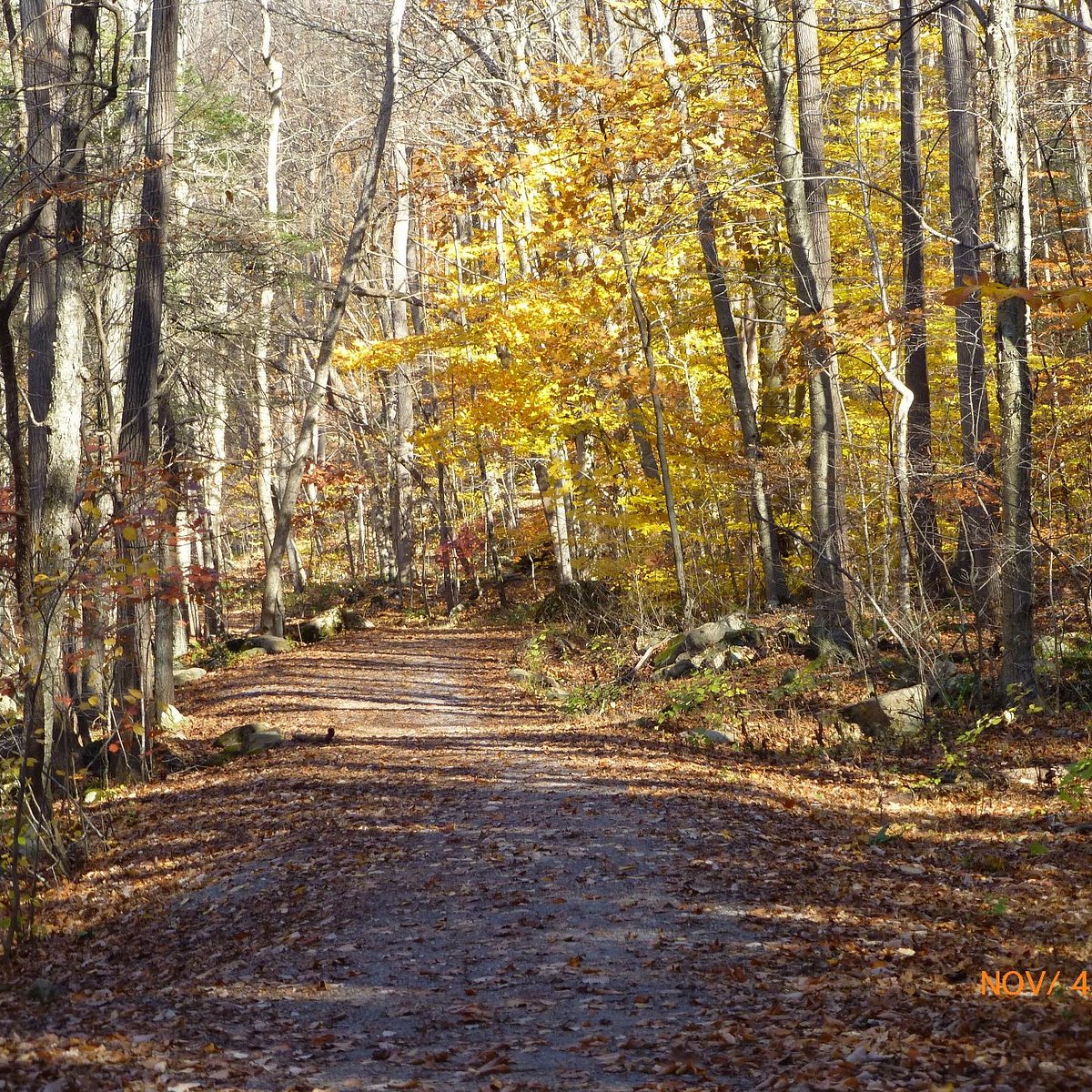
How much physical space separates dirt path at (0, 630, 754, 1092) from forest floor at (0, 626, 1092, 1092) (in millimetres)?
23

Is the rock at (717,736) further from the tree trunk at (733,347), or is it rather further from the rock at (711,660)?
the tree trunk at (733,347)

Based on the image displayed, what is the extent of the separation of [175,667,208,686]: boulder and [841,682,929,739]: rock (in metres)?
12.1

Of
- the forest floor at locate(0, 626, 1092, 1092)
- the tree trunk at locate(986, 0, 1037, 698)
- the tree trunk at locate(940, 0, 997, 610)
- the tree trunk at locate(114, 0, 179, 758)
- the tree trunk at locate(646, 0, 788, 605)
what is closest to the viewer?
the forest floor at locate(0, 626, 1092, 1092)

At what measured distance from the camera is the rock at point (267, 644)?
22.0 m

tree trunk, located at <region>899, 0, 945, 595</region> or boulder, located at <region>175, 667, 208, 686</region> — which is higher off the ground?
tree trunk, located at <region>899, 0, 945, 595</region>

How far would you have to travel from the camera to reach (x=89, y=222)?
11.4 metres

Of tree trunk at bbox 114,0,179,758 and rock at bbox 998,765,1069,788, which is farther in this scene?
tree trunk at bbox 114,0,179,758

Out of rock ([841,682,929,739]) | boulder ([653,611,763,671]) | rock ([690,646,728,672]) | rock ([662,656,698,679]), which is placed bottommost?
rock ([841,682,929,739])

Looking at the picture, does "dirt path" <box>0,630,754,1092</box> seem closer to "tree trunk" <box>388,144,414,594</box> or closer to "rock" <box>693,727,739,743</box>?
"rock" <box>693,727,739,743</box>

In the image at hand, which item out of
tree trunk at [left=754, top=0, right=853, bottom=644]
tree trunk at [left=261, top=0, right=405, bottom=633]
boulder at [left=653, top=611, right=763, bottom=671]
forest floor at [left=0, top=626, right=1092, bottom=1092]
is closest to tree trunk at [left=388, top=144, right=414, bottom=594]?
tree trunk at [left=261, top=0, right=405, bottom=633]

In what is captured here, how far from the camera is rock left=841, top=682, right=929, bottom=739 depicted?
1051 cm

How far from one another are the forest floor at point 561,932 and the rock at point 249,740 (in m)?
0.78

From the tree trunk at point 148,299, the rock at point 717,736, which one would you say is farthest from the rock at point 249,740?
the rock at point 717,736
